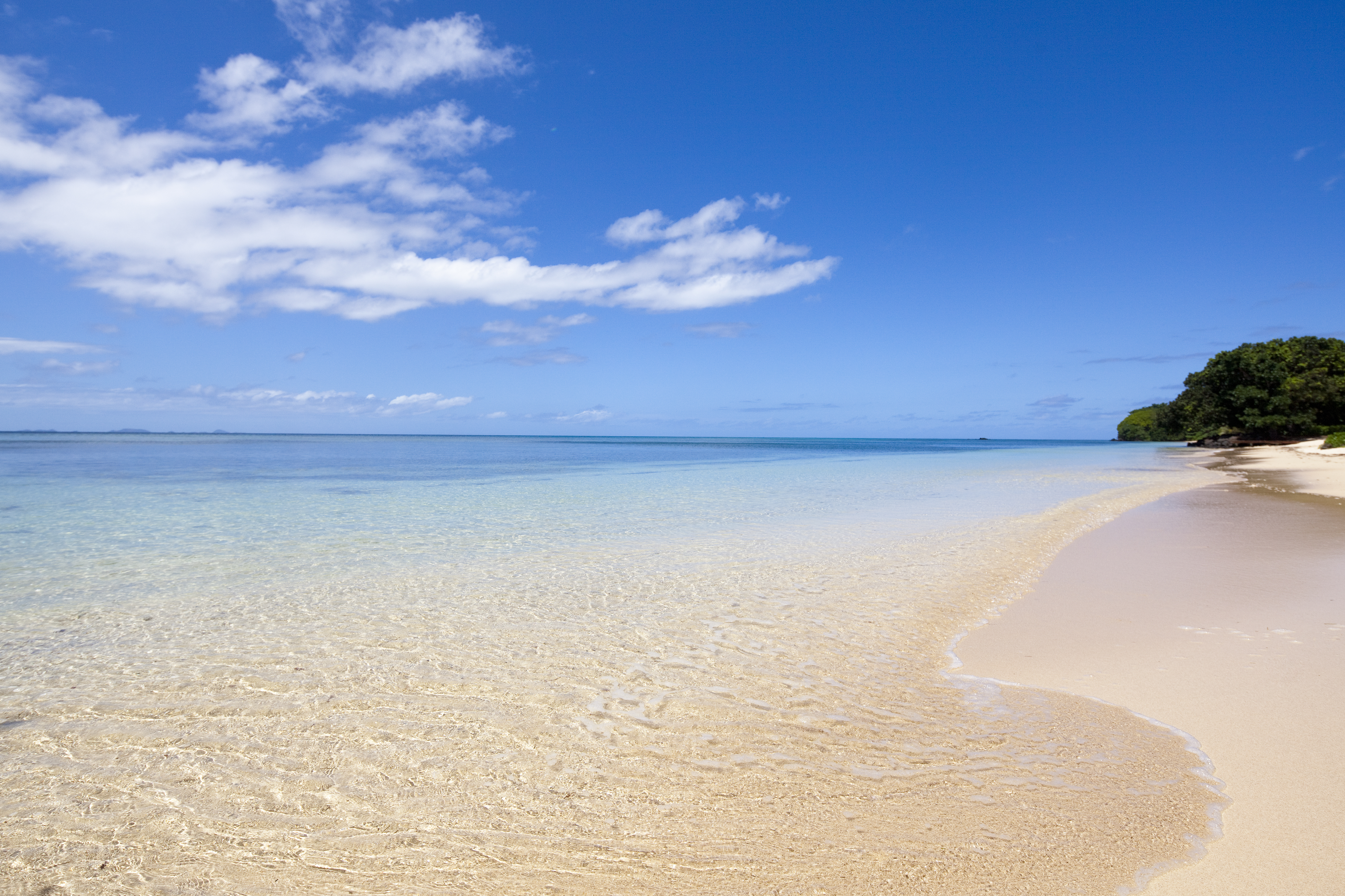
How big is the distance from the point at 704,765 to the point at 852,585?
5096 millimetres

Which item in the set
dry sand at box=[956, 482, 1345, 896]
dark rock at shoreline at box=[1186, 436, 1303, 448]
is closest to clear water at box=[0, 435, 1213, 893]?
dry sand at box=[956, 482, 1345, 896]

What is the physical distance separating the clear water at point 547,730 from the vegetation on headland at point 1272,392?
8037cm

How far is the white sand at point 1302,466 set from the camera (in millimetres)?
22797

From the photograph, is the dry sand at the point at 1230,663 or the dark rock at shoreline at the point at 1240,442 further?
the dark rock at shoreline at the point at 1240,442

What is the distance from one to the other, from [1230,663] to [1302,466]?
40991mm

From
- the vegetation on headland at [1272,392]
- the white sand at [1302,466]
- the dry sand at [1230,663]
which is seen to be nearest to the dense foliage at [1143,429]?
A: the vegetation on headland at [1272,392]

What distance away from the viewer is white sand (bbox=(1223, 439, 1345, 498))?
22.8 m

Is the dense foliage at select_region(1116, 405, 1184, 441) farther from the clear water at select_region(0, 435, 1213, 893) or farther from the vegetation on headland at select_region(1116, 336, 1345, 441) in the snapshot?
the clear water at select_region(0, 435, 1213, 893)

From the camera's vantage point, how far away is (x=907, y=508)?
17.3 m

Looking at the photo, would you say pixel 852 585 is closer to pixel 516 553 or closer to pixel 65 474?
pixel 516 553

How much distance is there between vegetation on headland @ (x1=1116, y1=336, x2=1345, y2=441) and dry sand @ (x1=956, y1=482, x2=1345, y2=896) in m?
74.1

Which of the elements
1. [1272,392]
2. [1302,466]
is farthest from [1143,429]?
[1302,466]

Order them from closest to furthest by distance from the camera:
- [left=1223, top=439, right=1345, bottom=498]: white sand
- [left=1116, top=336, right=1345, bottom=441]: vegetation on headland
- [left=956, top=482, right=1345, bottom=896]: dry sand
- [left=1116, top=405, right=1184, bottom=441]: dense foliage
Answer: [left=956, top=482, right=1345, bottom=896]: dry sand
[left=1223, top=439, right=1345, bottom=498]: white sand
[left=1116, top=336, right=1345, bottom=441]: vegetation on headland
[left=1116, top=405, right=1184, bottom=441]: dense foliage

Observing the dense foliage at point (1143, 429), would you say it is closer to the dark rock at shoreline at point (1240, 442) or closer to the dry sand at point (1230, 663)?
the dark rock at shoreline at point (1240, 442)
